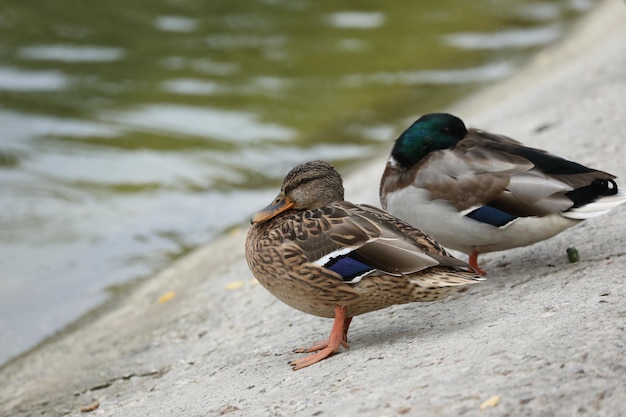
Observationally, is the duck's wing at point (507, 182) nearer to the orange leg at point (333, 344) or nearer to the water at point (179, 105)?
the orange leg at point (333, 344)

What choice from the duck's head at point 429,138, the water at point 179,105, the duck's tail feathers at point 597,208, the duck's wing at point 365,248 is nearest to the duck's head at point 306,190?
the duck's wing at point 365,248

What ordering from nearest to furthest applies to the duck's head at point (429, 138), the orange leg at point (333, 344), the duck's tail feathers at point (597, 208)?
the orange leg at point (333, 344) < the duck's tail feathers at point (597, 208) < the duck's head at point (429, 138)

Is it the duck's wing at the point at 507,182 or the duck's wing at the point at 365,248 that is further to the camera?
the duck's wing at the point at 507,182

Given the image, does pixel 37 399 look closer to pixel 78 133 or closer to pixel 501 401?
pixel 501 401

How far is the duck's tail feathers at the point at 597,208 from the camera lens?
15.9ft

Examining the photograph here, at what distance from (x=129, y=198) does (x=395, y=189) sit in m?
4.74

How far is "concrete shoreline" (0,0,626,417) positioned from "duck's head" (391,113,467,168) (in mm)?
771

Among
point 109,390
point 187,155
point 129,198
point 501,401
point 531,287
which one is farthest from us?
point 187,155

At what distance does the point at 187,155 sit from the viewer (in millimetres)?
10719

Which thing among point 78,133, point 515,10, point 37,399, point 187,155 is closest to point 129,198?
point 187,155

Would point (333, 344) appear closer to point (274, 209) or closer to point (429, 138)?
point (274, 209)

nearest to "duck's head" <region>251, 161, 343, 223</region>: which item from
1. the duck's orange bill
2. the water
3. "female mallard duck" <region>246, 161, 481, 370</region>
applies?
the duck's orange bill

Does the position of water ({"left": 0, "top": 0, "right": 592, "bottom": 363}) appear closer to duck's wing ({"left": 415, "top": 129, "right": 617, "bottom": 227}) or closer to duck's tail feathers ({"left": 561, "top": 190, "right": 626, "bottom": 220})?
duck's wing ({"left": 415, "top": 129, "right": 617, "bottom": 227})

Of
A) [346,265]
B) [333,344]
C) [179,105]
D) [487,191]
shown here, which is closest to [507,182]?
[487,191]
